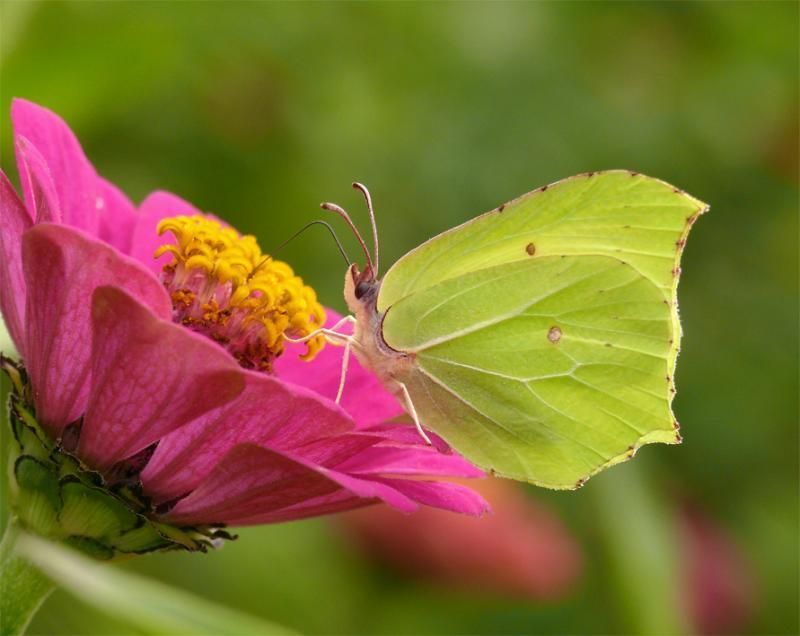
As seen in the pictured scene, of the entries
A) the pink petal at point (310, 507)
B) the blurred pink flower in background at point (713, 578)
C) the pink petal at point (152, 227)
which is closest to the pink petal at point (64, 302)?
the pink petal at point (310, 507)

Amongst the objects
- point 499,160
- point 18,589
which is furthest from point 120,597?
point 499,160

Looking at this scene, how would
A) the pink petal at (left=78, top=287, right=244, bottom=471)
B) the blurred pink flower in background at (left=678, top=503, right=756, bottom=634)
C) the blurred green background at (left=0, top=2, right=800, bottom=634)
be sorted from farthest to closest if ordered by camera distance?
the blurred pink flower in background at (left=678, top=503, right=756, bottom=634) < the blurred green background at (left=0, top=2, right=800, bottom=634) < the pink petal at (left=78, top=287, right=244, bottom=471)

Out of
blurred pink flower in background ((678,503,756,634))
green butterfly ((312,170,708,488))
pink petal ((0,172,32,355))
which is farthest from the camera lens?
blurred pink flower in background ((678,503,756,634))

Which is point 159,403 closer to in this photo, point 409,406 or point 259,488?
point 259,488

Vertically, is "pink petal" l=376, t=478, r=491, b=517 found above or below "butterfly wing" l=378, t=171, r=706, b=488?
below

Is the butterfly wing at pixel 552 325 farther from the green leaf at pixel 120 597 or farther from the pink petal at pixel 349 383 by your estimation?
the green leaf at pixel 120 597

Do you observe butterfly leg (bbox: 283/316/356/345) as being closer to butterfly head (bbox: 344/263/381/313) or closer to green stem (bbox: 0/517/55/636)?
butterfly head (bbox: 344/263/381/313)

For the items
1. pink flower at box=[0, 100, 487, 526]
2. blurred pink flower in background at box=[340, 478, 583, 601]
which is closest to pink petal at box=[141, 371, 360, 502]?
pink flower at box=[0, 100, 487, 526]

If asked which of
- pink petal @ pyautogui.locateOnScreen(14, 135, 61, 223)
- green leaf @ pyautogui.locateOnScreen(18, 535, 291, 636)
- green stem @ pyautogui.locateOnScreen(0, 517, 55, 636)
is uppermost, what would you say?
pink petal @ pyautogui.locateOnScreen(14, 135, 61, 223)
